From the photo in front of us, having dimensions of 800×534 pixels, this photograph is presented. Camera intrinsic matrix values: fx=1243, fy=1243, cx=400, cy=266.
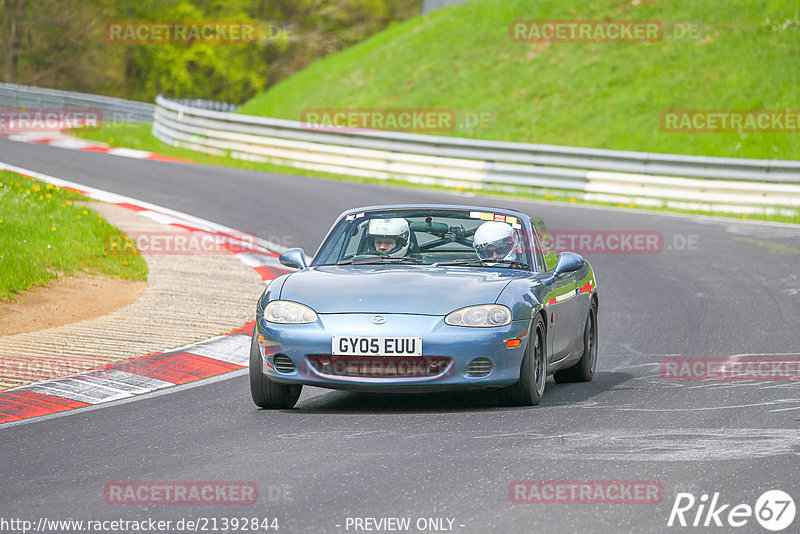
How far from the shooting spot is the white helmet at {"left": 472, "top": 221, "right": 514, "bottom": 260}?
8.70 metres

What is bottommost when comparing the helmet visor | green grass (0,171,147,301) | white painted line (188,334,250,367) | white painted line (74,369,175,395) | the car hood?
green grass (0,171,147,301)

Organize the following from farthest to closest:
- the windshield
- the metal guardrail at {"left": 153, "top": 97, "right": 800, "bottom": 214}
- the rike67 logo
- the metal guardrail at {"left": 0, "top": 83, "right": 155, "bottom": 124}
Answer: the metal guardrail at {"left": 0, "top": 83, "right": 155, "bottom": 124}
the metal guardrail at {"left": 153, "top": 97, "right": 800, "bottom": 214}
the windshield
the rike67 logo

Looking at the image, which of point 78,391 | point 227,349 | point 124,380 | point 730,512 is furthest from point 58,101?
point 730,512

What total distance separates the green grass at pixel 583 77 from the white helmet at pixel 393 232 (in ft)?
61.0

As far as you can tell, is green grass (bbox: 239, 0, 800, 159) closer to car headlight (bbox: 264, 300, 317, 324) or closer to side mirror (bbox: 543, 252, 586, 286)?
side mirror (bbox: 543, 252, 586, 286)

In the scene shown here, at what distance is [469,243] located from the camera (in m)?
8.95

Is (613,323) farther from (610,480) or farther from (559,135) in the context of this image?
(559,135)

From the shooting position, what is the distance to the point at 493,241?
8727 mm

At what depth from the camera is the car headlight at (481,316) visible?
7.53 m

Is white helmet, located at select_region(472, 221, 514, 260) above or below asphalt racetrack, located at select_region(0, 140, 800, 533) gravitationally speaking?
above

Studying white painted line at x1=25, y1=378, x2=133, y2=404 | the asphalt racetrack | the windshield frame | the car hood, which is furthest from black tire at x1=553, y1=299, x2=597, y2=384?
white painted line at x1=25, y1=378, x2=133, y2=404

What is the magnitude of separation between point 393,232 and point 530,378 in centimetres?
163

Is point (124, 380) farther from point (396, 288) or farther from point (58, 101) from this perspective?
point (58, 101)

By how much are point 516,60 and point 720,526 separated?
2971cm
